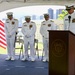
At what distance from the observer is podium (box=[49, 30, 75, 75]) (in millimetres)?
3475

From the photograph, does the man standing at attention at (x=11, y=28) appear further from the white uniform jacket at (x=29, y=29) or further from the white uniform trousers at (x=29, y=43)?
the white uniform trousers at (x=29, y=43)

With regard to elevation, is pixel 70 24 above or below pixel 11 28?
below

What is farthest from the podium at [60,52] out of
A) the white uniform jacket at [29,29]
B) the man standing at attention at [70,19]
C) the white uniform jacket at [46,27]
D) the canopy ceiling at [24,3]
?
the canopy ceiling at [24,3]

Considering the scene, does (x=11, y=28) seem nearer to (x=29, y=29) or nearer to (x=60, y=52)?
(x=29, y=29)

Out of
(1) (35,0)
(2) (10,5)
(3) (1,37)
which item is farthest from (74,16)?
(3) (1,37)

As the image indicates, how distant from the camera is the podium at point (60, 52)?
3.47 m

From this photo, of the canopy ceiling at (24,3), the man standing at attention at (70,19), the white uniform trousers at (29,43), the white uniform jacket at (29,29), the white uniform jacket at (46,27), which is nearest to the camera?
the man standing at attention at (70,19)

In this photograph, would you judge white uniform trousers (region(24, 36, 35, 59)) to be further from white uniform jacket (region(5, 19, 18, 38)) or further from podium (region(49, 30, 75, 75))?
podium (region(49, 30, 75, 75))

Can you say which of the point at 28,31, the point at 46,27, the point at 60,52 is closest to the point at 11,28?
the point at 28,31

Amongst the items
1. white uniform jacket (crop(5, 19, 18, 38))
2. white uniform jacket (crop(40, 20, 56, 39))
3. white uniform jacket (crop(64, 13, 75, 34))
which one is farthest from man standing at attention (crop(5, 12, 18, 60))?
white uniform jacket (crop(64, 13, 75, 34))

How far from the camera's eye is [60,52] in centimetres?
349

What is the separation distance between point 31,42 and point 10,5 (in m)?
2.47

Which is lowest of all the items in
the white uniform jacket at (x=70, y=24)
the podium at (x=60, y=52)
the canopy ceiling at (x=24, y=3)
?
the podium at (x=60, y=52)

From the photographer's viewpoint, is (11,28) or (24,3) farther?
(24,3)
